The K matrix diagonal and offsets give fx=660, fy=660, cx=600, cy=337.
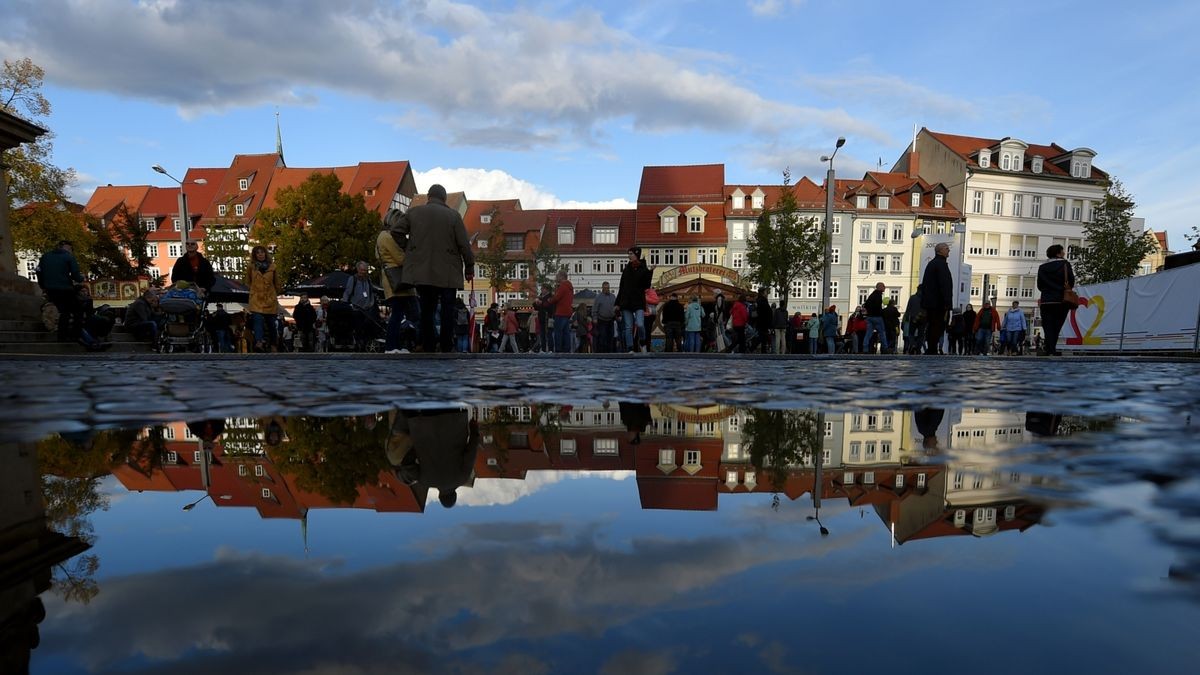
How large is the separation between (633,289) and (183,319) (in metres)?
8.13

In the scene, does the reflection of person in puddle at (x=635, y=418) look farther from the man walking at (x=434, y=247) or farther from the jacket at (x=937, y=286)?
the jacket at (x=937, y=286)

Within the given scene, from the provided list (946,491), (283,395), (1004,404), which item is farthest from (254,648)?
(1004,404)

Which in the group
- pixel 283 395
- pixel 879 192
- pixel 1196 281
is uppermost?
pixel 879 192

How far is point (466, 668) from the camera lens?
69cm

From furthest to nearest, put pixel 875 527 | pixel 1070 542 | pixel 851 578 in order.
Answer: pixel 875 527 < pixel 1070 542 < pixel 851 578

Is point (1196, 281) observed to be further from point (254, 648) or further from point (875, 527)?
point (254, 648)

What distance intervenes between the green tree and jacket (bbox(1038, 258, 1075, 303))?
110 feet

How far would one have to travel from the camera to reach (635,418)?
9.34ft

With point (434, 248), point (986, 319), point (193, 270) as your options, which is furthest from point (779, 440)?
point (986, 319)

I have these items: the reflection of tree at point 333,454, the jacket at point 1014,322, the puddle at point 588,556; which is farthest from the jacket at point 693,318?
the puddle at point 588,556

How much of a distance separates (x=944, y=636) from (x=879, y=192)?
55.5m

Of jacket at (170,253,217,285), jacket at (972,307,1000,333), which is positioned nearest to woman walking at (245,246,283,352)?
jacket at (170,253,217,285)

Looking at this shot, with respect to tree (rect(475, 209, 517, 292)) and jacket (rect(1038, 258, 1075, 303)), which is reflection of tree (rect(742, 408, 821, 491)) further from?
tree (rect(475, 209, 517, 292))

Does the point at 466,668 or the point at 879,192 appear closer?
the point at 466,668
